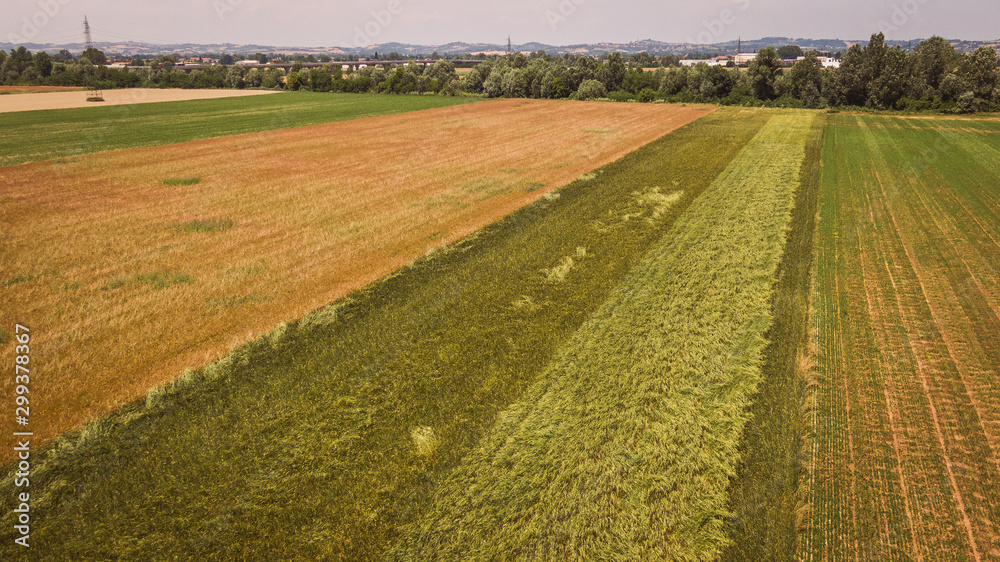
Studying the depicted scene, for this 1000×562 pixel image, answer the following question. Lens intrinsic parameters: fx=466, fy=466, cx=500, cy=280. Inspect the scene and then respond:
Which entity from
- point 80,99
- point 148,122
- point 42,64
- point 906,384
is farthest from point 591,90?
point 42,64

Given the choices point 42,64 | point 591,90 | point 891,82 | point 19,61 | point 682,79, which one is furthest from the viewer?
point 19,61

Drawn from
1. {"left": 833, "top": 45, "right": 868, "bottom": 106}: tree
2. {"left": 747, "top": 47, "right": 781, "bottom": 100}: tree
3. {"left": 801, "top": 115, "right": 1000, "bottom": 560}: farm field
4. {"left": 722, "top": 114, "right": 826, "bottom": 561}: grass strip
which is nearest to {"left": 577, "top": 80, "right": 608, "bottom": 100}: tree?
{"left": 747, "top": 47, "right": 781, "bottom": 100}: tree

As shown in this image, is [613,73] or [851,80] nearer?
[851,80]

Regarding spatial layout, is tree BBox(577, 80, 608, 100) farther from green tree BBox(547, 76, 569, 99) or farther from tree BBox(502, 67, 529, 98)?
Answer: tree BBox(502, 67, 529, 98)

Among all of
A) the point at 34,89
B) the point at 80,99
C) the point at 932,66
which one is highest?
the point at 34,89

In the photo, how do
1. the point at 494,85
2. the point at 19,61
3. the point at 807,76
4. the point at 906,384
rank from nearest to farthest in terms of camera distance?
the point at 906,384 < the point at 807,76 < the point at 494,85 < the point at 19,61

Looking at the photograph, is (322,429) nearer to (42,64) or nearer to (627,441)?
(627,441)

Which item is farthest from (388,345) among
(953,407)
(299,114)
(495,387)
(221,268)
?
(299,114)
